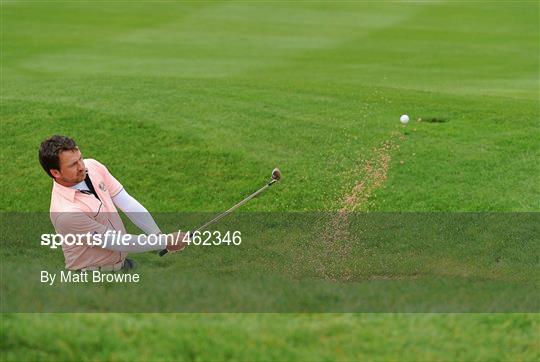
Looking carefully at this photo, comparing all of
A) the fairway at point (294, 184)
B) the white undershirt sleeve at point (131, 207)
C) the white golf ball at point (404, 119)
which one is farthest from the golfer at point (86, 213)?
the white golf ball at point (404, 119)

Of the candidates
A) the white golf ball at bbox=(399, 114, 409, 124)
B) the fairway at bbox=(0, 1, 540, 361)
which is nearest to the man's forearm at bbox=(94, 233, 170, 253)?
the fairway at bbox=(0, 1, 540, 361)

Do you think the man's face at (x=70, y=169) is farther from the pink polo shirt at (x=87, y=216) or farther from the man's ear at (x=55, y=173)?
the pink polo shirt at (x=87, y=216)

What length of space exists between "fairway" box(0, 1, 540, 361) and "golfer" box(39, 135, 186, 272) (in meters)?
0.34

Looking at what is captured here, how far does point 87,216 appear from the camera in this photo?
6.91 meters

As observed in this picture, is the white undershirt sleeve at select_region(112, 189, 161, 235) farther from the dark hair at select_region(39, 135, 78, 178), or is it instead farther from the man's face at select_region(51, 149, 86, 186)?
the dark hair at select_region(39, 135, 78, 178)

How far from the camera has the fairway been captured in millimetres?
5266

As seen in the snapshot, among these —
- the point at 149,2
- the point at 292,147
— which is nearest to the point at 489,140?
the point at 292,147

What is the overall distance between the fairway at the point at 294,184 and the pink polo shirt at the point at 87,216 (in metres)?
0.40

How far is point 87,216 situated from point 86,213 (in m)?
0.04

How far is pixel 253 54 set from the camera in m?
25.2

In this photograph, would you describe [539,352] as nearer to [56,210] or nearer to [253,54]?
[56,210]

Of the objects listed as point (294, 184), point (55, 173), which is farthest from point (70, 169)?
point (294, 184)

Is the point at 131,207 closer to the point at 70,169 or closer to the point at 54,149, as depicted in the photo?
the point at 70,169

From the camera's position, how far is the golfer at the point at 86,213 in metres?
6.70
